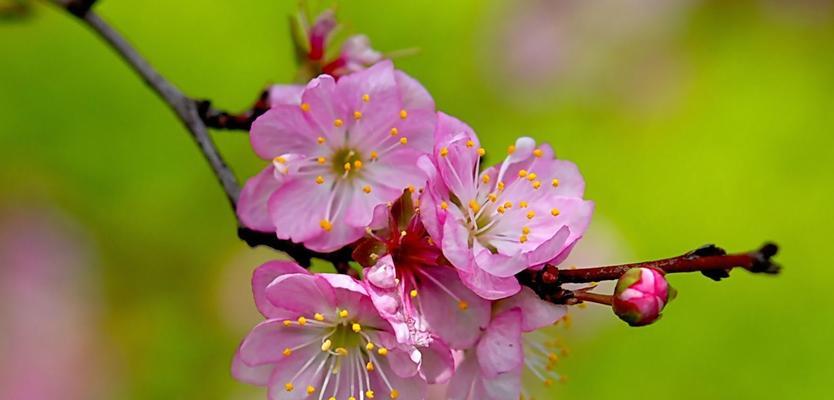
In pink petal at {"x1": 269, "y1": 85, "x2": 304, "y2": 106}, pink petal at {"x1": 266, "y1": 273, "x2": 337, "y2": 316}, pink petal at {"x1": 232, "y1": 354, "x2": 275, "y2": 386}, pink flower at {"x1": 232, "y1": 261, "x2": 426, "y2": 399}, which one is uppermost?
pink petal at {"x1": 269, "y1": 85, "x2": 304, "y2": 106}

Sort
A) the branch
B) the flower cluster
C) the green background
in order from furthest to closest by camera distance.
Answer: the green background, the flower cluster, the branch

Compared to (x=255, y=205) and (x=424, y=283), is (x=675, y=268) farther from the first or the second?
(x=255, y=205)

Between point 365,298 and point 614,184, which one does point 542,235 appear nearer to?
point 365,298

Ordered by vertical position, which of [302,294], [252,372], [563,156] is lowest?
[563,156]

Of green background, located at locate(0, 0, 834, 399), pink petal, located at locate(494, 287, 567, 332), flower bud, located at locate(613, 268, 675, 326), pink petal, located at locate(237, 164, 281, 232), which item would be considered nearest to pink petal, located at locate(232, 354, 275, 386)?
pink petal, located at locate(237, 164, 281, 232)

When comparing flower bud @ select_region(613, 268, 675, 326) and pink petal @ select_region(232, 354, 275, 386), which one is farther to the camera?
pink petal @ select_region(232, 354, 275, 386)

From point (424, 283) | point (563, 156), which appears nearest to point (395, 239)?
point (424, 283)

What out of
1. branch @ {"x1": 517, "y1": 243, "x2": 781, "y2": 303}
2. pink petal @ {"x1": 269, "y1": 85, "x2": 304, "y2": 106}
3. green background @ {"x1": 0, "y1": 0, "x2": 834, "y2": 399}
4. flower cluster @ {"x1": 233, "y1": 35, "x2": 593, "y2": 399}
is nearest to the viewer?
branch @ {"x1": 517, "y1": 243, "x2": 781, "y2": 303}

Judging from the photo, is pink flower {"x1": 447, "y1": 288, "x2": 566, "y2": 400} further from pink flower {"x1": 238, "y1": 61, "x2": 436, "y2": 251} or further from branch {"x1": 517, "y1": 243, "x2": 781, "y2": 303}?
pink flower {"x1": 238, "y1": 61, "x2": 436, "y2": 251}
